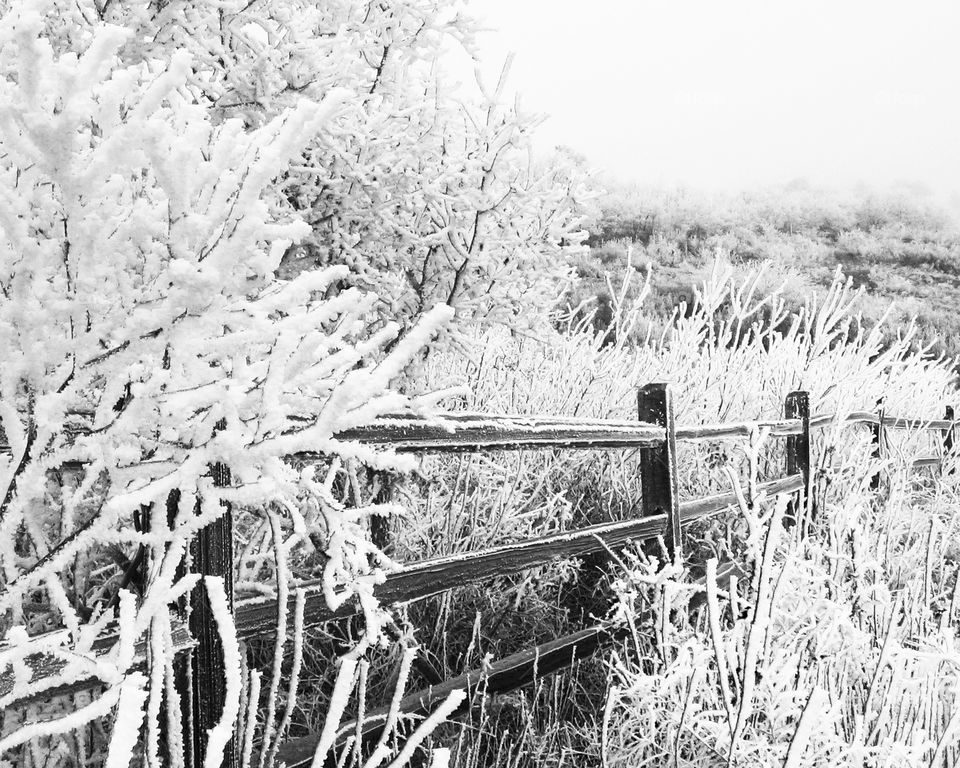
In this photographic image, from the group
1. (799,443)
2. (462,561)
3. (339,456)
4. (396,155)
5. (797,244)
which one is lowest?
(799,443)

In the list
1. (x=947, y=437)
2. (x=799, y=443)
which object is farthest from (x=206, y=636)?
(x=947, y=437)

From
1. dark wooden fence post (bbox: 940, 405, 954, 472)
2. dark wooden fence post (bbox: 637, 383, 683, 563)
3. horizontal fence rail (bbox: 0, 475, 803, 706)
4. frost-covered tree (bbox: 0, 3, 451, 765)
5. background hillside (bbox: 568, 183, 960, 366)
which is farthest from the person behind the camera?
background hillside (bbox: 568, 183, 960, 366)

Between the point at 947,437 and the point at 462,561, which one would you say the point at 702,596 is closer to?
the point at 462,561

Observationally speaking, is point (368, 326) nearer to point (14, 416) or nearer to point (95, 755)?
point (95, 755)

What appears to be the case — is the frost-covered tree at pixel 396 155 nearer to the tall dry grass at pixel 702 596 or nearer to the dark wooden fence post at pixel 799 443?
the tall dry grass at pixel 702 596

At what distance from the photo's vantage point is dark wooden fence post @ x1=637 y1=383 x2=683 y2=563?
10.9ft

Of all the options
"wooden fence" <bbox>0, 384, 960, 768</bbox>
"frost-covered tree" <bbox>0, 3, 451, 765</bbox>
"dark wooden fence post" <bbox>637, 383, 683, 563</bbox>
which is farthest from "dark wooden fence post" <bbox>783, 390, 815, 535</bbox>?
"frost-covered tree" <bbox>0, 3, 451, 765</bbox>

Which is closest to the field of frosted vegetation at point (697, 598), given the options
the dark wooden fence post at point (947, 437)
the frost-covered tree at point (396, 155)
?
the frost-covered tree at point (396, 155)

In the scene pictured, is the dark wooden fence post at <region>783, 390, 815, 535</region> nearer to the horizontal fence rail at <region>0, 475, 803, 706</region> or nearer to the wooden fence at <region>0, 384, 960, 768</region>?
the wooden fence at <region>0, 384, 960, 768</region>

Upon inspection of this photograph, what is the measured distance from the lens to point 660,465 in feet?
11.0

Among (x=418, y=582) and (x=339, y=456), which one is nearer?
(x=339, y=456)

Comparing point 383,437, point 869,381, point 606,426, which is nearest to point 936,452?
point 869,381

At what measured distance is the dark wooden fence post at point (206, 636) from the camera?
1.33 metres

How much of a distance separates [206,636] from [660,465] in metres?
2.38
